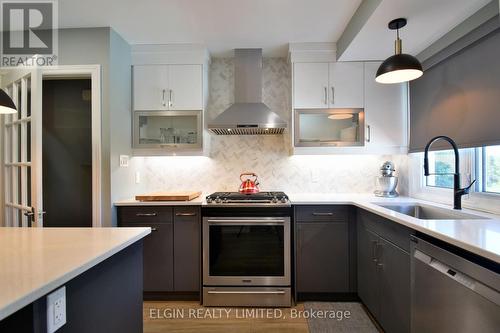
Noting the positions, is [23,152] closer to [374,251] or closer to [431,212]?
[374,251]

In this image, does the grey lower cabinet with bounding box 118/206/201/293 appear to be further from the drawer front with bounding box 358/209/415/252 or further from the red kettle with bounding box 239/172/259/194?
the drawer front with bounding box 358/209/415/252

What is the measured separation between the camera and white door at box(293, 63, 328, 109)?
258 centimetres

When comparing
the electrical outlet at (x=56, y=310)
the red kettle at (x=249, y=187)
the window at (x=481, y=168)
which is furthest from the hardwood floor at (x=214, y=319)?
the window at (x=481, y=168)

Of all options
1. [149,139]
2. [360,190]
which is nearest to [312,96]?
[360,190]

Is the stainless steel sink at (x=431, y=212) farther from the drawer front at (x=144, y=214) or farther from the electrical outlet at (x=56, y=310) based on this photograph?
the electrical outlet at (x=56, y=310)

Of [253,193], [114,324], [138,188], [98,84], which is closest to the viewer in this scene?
[114,324]

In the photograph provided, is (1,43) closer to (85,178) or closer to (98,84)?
(98,84)

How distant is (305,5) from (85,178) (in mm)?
2974

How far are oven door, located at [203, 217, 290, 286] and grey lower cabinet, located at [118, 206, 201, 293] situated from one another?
123 mm

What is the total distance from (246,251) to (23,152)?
2124 mm

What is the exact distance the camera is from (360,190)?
2885 mm

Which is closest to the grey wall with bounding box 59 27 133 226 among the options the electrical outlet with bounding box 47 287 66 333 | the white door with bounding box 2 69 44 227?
the white door with bounding box 2 69 44 227

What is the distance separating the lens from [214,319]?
6.87 ft

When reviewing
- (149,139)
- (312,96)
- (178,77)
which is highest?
(178,77)
